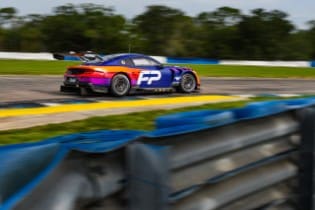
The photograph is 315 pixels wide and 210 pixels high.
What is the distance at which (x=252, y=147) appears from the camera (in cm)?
323

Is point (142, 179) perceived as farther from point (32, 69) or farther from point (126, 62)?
point (32, 69)

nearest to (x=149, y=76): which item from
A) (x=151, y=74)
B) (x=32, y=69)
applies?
(x=151, y=74)

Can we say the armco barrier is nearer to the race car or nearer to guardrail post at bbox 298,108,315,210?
guardrail post at bbox 298,108,315,210

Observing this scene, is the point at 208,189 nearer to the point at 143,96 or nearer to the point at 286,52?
the point at 143,96

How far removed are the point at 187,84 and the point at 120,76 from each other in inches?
88.9

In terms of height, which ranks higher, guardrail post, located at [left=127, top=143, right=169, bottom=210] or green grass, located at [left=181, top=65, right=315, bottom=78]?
guardrail post, located at [left=127, top=143, right=169, bottom=210]

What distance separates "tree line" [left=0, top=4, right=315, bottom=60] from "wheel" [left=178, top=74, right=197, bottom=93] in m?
55.1

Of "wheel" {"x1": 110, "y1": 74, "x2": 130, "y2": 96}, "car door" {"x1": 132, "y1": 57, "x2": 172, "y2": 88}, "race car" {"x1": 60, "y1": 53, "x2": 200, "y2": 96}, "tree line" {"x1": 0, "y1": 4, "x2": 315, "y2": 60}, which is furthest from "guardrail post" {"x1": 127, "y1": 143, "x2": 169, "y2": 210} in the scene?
"tree line" {"x1": 0, "y1": 4, "x2": 315, "y2": 60}

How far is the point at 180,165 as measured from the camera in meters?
2.68

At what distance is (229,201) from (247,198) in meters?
0.21

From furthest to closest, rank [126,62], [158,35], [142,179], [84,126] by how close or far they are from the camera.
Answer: [158,35]
[126,62]
[84,126]
[142,179]

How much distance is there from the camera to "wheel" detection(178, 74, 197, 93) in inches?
559

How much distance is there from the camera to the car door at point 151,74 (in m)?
13.3

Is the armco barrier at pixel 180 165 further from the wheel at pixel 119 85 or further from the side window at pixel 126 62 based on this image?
the side window at pixel 126 62
